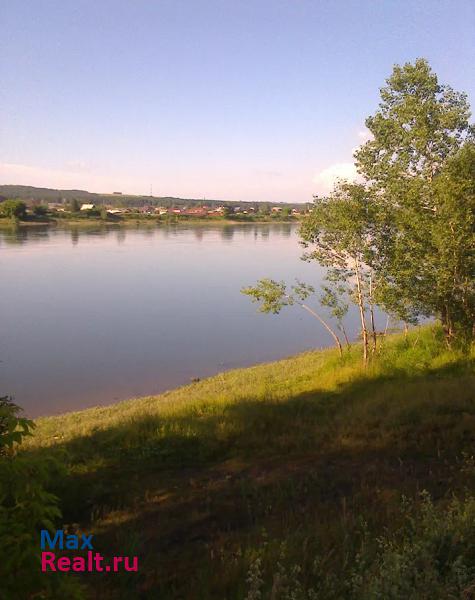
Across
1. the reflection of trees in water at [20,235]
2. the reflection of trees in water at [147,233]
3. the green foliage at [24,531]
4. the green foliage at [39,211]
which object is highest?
the green foliage at [39,211]

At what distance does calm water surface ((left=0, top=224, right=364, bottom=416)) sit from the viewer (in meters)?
16.0

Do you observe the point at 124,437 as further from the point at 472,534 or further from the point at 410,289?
the point at 410,289

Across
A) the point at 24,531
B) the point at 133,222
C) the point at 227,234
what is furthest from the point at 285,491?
the point at 133,222

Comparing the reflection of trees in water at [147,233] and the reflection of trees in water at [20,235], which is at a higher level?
the reflection of trees in water at [147,233]

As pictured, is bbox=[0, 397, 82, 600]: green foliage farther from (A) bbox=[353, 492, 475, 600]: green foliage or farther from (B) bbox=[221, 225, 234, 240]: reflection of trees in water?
(B) bbox=[221, 225, 234, 240]: reflection of trees in water

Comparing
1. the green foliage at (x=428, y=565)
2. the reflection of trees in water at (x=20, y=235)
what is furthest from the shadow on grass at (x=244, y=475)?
the reflection of trees in water at (x=20, y=235)

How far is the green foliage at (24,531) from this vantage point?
2123 mm

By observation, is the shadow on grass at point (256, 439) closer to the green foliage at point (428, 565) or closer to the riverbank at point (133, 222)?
the green foliage at point (428, 565)

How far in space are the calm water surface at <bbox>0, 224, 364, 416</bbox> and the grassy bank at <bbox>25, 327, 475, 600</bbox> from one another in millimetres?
8135

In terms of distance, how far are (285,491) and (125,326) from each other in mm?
19243

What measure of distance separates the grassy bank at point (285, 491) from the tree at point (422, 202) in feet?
6.28

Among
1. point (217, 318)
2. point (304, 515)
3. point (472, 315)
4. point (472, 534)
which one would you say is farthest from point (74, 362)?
point (472, 534)

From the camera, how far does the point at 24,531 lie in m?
2.37

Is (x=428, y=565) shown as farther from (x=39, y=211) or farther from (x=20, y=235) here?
(x=39, y=211)
